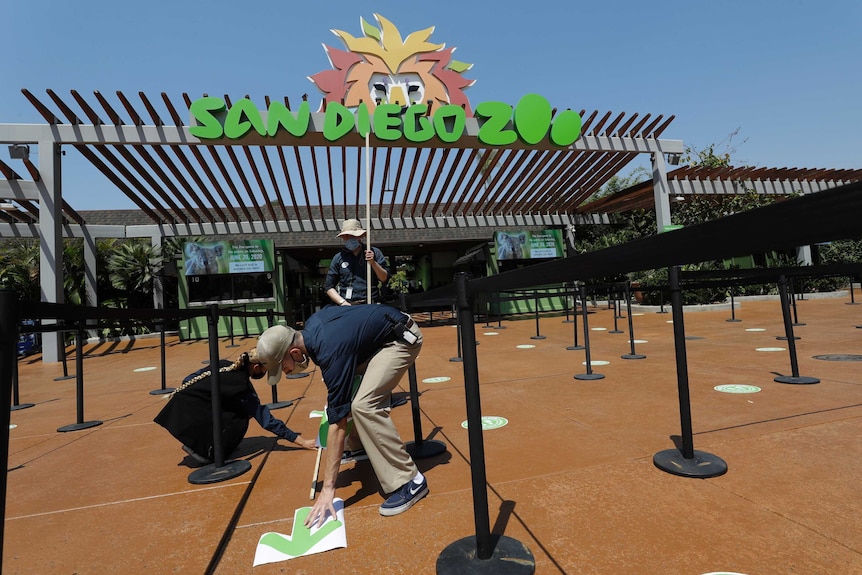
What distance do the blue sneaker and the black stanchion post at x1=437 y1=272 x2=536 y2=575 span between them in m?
0.52

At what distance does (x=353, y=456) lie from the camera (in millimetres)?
3297

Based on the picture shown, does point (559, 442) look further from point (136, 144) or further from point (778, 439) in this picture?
point (136, 144)

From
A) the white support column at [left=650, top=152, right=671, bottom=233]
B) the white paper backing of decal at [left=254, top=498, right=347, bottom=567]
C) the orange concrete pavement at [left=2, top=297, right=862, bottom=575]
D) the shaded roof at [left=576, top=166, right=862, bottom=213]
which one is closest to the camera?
the orange concrete pavement at [left=2, top=297, right=862, bottom=575]

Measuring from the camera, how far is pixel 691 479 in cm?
247

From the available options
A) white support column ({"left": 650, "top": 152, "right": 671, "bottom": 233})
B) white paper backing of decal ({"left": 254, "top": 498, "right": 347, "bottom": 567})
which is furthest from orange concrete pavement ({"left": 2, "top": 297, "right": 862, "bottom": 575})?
white support column ({"left": 650, "top": 152, "right": 671, "bottom": 233})

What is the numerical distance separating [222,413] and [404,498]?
5.32ft

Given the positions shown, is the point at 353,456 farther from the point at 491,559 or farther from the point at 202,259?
the point at 202,259

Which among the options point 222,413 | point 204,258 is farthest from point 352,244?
point 204,258

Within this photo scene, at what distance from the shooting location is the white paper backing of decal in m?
2.04

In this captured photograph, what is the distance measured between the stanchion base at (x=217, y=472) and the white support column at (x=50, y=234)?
32.8ft

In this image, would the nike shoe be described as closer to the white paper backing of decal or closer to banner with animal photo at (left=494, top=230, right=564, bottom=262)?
the white paper backing of decal

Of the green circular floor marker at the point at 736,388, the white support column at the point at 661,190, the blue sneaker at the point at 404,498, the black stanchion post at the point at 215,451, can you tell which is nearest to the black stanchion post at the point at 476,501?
the blue sneaker at the point at 404,498

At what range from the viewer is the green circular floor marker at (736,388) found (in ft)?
13.9

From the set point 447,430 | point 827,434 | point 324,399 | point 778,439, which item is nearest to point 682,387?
point 778,439
